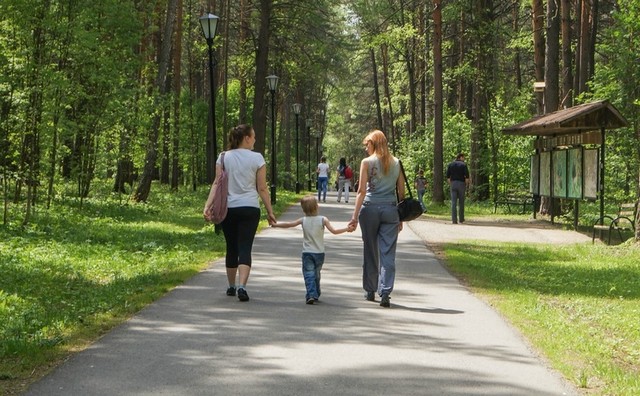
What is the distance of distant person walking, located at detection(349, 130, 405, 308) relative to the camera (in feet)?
34.1

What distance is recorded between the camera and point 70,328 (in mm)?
8516

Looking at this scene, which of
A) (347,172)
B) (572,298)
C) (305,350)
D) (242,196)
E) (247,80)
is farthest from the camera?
(247,80)

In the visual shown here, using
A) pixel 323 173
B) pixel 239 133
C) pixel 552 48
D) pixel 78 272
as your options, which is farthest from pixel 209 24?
pixel 323 173

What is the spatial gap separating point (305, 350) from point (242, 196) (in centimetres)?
310

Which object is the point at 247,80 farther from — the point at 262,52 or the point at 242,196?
the point at 242,196

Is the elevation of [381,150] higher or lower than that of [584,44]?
lower

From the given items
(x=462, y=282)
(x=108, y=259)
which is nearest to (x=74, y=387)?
(x=462, y=282)

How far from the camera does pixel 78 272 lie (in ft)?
43.9

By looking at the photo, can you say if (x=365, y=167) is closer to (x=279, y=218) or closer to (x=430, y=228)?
(x=430, y=228)

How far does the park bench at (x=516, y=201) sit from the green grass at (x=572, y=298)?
13692mm

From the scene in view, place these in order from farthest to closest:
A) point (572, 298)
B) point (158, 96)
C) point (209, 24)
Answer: point (158, 96) → point (209, 24) → point (572, 298)

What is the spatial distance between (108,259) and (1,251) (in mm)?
1852

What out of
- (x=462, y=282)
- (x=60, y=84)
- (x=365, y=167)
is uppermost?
(x=60, y=84)

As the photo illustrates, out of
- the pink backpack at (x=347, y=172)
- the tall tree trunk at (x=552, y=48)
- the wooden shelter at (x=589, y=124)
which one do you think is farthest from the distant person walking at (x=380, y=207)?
the pink backpack at (x=347, y=172)
